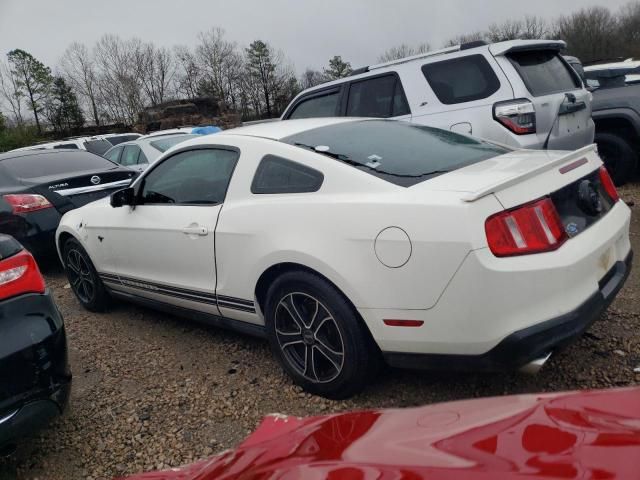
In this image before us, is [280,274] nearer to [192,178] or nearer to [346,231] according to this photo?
[346,231]

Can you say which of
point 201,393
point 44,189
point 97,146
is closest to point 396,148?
point 201,393

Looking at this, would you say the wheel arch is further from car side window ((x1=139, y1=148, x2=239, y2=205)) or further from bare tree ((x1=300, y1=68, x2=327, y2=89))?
bare tree ((x1=300, y1=68, x2=327, y2=89))

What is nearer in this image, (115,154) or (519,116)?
(519,116)

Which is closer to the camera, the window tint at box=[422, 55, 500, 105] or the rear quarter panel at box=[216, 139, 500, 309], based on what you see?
the rear quarter panel at box=[216, 139, 500, 309]

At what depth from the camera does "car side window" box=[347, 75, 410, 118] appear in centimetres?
562

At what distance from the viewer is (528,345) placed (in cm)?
217

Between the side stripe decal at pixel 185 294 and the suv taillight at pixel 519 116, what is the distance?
10.1ft

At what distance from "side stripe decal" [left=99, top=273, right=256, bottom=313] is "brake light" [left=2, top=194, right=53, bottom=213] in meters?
A: 1.75

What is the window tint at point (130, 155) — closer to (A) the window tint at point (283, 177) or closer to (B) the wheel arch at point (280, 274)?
(A) the window tint at point (283, 177)

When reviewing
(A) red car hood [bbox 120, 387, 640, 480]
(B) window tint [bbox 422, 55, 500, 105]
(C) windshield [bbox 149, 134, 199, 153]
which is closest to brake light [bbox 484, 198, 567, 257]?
(A) red car hood [bbox 120, 387, 640, 480]

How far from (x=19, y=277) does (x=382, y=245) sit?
1.67 m

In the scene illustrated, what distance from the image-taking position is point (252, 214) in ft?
9.56

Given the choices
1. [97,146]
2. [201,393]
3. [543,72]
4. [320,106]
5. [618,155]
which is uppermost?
[97,146]

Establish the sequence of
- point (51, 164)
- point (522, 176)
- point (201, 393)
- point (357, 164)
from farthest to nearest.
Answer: point (51, 164) → point (201, 393) → point (357, 164) → point (522, 176)
